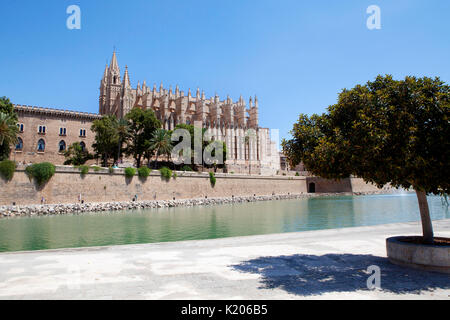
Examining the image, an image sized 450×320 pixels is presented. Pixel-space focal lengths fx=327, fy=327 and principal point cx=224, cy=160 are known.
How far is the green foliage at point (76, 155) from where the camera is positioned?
1839 inches

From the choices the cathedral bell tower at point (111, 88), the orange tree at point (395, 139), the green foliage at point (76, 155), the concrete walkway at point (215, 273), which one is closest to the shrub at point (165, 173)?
the green foliage at point (76, 155)

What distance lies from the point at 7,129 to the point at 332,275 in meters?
32.5

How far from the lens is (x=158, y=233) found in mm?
15828

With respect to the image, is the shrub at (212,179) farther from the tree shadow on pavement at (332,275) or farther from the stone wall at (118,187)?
the tree shadow on pavement at (332,275)

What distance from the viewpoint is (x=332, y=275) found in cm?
566

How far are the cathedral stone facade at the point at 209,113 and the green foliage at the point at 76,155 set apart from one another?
9663 mm

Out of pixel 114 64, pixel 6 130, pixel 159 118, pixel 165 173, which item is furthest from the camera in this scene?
pixel 114 64

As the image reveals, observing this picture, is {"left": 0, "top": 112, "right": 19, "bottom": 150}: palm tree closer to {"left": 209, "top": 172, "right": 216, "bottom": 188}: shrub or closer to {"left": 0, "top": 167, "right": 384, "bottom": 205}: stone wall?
{"left": 0, "top": 167, "right": 384, "bottom": 205}: stone wall

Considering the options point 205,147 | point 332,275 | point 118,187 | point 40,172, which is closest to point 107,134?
point 118,187

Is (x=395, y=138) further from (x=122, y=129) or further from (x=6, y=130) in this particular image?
(x=122, y=129)

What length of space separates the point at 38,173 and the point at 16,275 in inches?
1034

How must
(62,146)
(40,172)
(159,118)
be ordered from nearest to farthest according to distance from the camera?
(40,172) < (62,146) < (159,118)

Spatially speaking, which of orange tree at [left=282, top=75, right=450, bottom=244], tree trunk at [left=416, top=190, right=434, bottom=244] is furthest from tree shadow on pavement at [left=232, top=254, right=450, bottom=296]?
orange tree at [left=282, top=75, right=450, bottom=244]
